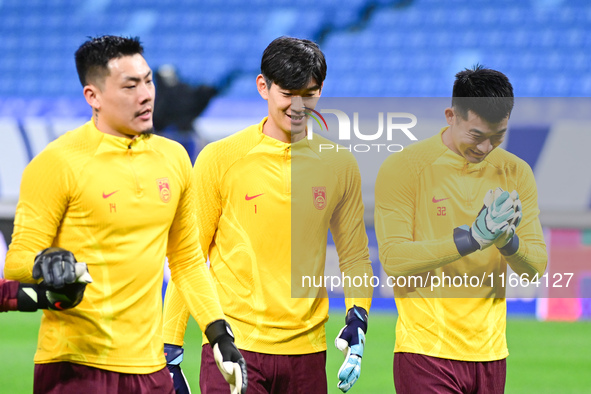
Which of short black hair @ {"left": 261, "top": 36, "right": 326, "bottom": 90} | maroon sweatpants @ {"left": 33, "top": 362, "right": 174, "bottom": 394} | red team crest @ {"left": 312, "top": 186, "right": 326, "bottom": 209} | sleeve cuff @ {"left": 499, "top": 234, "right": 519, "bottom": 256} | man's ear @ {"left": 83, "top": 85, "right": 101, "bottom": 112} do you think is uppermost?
short black hair @ {"left": 261, "top": 36, "right": 326, "bottom": 90}

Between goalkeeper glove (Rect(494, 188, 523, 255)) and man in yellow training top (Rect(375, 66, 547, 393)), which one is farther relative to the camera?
man in yellow training top (Rect(375, 66, 547, 393))

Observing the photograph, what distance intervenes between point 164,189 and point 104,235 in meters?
0.29

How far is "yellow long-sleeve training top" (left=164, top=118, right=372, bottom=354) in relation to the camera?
3572 millimetres

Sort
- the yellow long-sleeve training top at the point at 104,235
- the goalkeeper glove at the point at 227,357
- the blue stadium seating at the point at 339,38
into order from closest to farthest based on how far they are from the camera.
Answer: the yellow long-sleeve training top at the point at 104,235, the goalkeeper glove at the point at 227,357, the blue stadium seating at the point at 339,38

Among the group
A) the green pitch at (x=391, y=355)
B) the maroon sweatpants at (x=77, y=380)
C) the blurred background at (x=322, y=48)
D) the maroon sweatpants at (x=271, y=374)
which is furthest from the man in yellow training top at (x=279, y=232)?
the blurred background at (x=322, y=48)

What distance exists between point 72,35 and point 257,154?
38.7ft

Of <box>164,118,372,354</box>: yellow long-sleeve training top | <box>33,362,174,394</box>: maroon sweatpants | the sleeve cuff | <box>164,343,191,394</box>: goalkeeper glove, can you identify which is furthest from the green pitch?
<box>33,362,174,394</box>: maroon sweatpants

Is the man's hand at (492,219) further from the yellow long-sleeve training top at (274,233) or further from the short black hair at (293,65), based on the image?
the short black hair at (293,65)

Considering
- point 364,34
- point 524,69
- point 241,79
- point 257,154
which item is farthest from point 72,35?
point 257,154

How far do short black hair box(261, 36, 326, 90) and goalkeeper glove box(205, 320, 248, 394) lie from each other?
Result: 104cm

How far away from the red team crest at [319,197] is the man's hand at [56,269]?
1.42 meters

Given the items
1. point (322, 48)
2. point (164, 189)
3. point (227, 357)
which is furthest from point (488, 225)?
point (322, 48)

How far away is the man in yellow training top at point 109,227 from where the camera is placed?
276 cm

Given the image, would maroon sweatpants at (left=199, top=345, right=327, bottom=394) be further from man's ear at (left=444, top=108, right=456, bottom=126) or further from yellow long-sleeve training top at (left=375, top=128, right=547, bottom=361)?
man's ear at (left=444, top=108, right=456, bottom=126)
